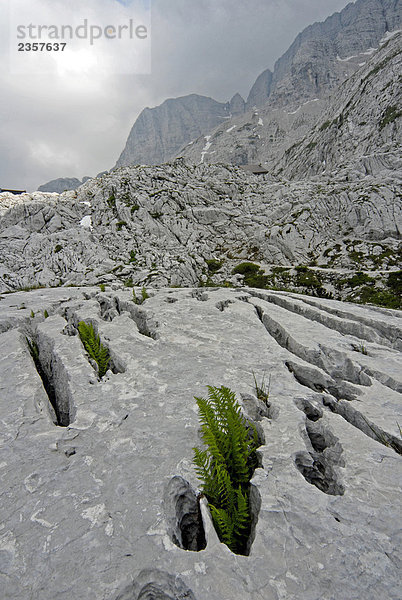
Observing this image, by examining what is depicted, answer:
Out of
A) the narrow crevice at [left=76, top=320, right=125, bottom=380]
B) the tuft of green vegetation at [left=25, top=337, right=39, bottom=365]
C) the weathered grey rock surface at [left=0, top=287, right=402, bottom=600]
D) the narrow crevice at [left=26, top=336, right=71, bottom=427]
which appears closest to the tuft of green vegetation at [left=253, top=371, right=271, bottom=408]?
the weathered grey rock surface at [left=0, top=287, right=402, bottom=600]

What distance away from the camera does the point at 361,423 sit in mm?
4730

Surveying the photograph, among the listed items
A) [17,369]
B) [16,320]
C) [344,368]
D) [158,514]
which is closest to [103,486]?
[158,514]

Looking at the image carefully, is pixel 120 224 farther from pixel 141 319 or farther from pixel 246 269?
pixel 141 319

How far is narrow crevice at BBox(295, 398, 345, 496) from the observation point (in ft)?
12.4

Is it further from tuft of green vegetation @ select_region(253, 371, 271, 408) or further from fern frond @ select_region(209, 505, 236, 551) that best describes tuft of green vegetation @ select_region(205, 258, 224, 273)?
fern frond @ select_region(209, 505, 236, 551)

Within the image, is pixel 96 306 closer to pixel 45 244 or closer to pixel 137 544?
pixel 137 544

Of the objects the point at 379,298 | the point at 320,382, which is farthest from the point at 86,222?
the point at 320,382

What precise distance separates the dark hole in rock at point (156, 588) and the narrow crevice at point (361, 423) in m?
3.59

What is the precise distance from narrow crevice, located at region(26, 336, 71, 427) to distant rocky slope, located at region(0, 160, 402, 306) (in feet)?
74.6

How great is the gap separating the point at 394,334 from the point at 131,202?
52.4 m

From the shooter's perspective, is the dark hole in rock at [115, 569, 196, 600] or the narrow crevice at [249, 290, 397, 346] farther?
the narrow crevice at [249, 290, 397, 346]

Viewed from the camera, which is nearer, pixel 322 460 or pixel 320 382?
pixel 322 460

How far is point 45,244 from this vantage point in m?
46.4

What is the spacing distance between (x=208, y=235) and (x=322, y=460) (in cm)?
4554
